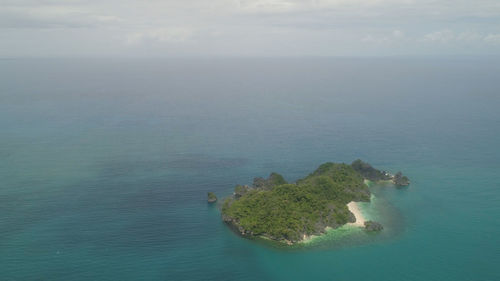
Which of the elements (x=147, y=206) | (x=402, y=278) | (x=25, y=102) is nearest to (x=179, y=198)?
(x=147, y=206)

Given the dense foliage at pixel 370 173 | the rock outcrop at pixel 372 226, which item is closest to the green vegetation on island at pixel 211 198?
the rock outcrop at pixel 372 226

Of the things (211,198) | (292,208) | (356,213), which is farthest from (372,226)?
(211,198)

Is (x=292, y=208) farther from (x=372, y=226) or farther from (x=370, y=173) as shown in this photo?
(x=370, y=173)

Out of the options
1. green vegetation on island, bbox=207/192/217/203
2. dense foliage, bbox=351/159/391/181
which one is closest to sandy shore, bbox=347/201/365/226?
dense foliage, bbox=351/159/391/181

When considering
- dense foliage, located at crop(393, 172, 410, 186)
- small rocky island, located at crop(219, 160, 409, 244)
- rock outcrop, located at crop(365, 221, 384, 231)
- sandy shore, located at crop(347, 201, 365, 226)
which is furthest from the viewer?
dense foliage, located at crop(393, 172, 410, 186)

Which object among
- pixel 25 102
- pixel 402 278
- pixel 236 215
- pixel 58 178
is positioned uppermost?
pixel 25 102

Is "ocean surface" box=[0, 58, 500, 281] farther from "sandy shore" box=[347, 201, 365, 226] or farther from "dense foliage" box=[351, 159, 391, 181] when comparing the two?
"dense foliage" box=[351, 159, 391, 181]

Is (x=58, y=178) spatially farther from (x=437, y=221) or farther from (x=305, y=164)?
(x=437, y=221)

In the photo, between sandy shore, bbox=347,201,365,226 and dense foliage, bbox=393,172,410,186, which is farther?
dense foliage, bbox=393,172,410,186

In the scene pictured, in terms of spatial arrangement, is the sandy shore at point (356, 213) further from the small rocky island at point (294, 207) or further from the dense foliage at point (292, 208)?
the dense foliage at point (292, 208)
